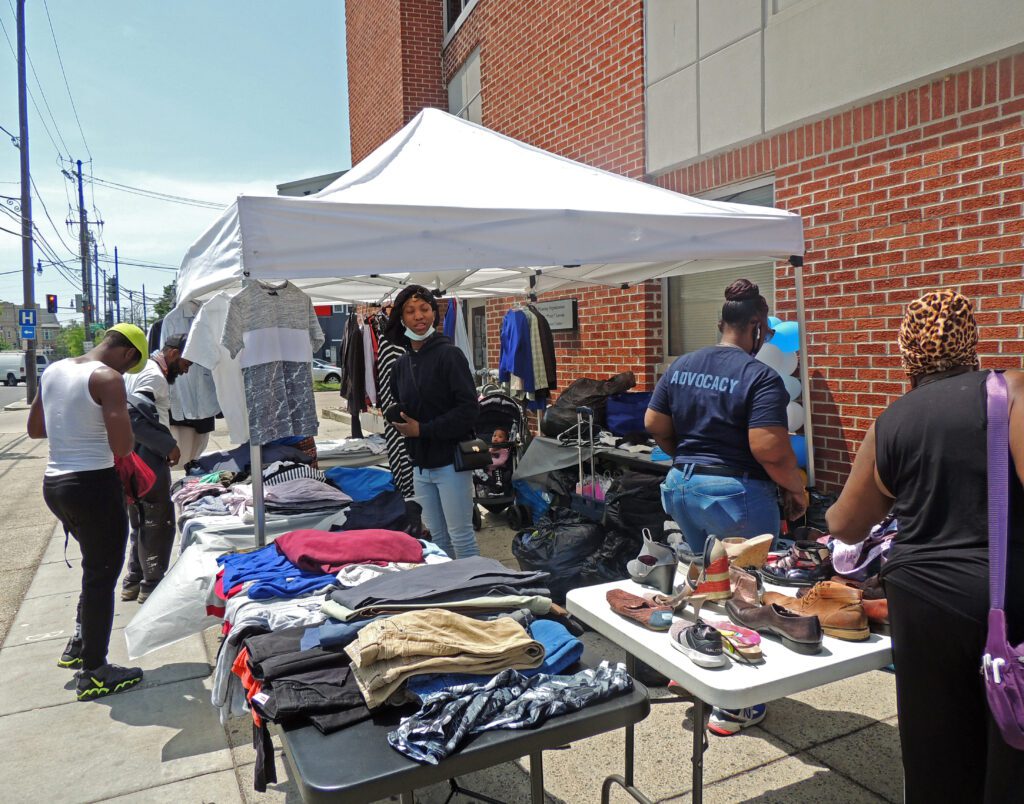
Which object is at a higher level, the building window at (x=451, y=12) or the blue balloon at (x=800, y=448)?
the building window at (x=451, y=12)

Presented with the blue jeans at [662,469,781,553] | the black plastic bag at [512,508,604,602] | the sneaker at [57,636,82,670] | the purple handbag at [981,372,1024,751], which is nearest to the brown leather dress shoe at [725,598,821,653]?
the purple handbag at [981,372,1024,751]

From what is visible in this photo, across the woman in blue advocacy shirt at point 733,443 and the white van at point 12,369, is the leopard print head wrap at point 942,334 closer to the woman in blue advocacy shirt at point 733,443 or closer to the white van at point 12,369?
the woman in blue advocacy shirt at point 733,443

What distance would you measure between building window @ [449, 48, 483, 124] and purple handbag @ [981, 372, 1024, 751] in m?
9.32

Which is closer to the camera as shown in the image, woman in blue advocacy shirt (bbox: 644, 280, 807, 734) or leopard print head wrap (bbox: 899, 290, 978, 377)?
leopard print head wrap (bbox: 899, 290, 978, 377)

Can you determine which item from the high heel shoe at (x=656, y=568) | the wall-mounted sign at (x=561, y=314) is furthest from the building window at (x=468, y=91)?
the high heel shoe at (x=656, y=568)

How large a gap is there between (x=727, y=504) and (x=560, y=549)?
6.13ft

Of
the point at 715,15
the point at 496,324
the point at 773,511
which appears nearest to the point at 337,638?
the point at 773,511

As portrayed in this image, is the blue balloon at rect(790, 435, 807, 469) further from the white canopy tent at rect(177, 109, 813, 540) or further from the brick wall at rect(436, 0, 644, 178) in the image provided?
the brick wall at rect(436, 0, 644, 178)

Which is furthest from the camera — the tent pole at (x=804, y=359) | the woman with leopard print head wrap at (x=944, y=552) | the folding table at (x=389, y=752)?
the tent pole at (x=804, y=359)

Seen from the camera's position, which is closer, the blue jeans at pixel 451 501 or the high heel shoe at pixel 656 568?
the high heel shoe at pixel 656 568

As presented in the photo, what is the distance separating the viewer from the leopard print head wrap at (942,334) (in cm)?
193

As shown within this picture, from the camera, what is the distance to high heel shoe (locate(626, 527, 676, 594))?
256cm

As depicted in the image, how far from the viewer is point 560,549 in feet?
15.6

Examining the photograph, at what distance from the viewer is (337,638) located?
2.13 metres
